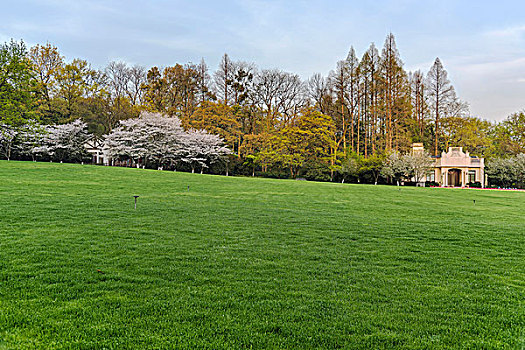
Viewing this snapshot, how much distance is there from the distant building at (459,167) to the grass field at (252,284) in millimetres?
34075

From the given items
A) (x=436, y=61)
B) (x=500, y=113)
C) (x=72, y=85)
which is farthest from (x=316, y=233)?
(x=500, y=113)

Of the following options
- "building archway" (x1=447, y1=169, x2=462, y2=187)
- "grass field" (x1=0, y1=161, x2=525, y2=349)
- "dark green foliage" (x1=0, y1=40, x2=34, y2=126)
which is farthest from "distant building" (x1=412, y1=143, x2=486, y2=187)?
"dark green foliage" (x1=0, y1=40, x2=34, y2=126)

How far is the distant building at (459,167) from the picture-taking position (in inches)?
1496

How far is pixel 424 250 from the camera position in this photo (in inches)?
233

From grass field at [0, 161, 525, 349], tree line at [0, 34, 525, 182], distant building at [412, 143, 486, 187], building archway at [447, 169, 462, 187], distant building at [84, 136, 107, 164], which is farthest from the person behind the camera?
building archway at [447, 169, 462, 187]

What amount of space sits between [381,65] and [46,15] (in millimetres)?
37510

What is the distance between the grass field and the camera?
2650mm

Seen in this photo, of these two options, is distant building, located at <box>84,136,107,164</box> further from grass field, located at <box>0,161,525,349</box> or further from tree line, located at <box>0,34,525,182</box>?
grass field, located at <box>0,161,525,349</box>

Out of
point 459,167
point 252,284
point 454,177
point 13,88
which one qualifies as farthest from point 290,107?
point 252,284

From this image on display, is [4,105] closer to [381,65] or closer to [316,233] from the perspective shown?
[316,233]

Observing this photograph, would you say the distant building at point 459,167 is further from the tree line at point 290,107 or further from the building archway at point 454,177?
the tree line at point 290,107

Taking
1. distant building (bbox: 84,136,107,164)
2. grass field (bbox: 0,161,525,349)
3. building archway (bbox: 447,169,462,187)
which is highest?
distant building (bbox: 84,136,107,164)

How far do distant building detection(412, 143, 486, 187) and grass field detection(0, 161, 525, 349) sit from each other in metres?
34.1

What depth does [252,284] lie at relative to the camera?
385 cm
